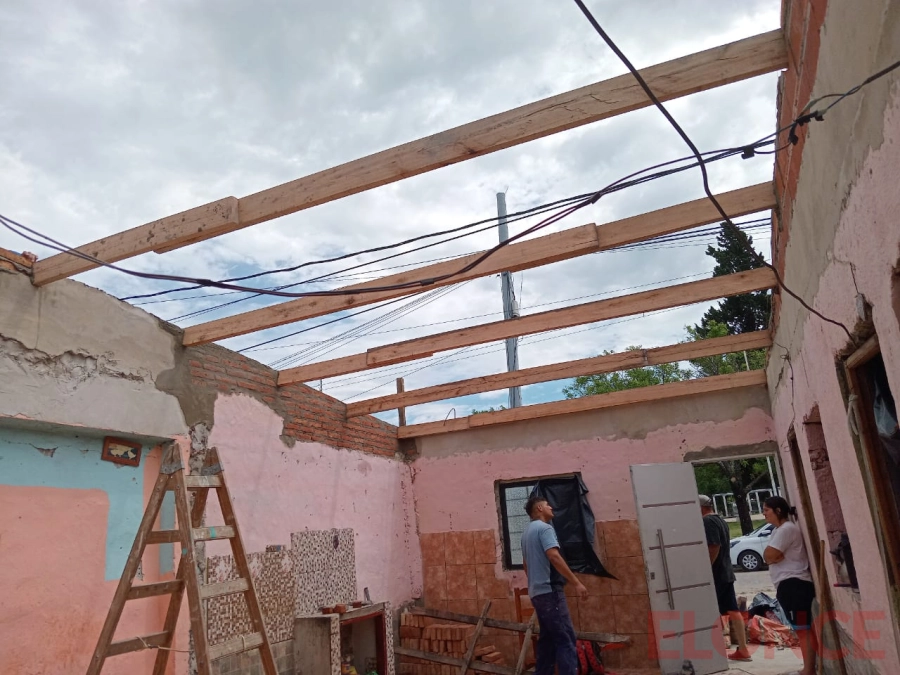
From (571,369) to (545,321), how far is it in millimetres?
1583

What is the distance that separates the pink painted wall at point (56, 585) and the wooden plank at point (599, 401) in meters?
4.57

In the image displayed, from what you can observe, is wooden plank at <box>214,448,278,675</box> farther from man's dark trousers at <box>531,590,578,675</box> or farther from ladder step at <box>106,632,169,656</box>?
man's dark trousers at <box>531,590,578,675</box>

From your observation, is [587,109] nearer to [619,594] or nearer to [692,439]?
[692,439]

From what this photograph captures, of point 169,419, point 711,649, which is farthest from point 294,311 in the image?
point 711,649

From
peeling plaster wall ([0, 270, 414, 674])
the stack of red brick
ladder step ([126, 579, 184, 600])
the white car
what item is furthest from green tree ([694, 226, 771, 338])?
ladder step ([126, 579, 184, 600])

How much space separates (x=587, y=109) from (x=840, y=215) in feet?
4.06

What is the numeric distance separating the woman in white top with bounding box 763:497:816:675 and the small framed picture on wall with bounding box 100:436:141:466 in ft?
15.9

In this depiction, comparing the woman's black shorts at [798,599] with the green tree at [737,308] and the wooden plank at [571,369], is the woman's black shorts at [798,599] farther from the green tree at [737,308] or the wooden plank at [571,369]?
the green tree at [737,308]

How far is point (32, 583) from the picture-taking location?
3.71 m

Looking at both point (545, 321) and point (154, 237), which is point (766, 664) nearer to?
point (545, 321)

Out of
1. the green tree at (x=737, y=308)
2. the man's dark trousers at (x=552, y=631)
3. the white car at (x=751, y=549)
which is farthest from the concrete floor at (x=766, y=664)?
the green tree at (x=737, y=308)

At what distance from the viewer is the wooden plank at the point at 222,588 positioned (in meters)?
3.22

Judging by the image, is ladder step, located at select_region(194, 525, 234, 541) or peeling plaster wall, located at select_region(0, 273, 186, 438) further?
peeling plaster wall, located at select_region(0, 273, 186, 438)

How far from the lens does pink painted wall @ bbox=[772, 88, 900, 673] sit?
1756mm
